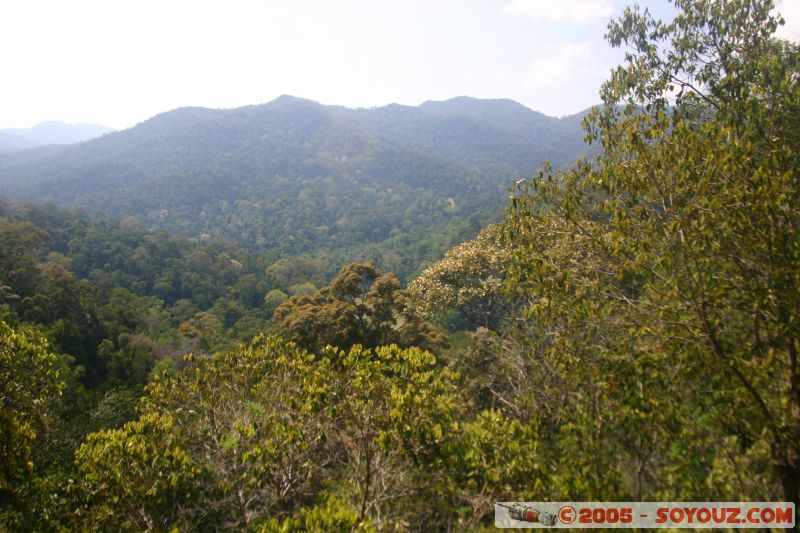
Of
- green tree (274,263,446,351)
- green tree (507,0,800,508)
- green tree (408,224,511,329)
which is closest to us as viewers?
green tree (507,0,800,508)

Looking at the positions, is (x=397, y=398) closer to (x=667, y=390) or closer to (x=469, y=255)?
(x=667, y=390)

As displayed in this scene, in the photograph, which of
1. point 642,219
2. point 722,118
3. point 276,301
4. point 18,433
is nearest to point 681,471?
point 642,219

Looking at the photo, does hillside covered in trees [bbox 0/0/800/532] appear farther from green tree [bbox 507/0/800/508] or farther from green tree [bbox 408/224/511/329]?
green tree [bbox 408/224/511/329]

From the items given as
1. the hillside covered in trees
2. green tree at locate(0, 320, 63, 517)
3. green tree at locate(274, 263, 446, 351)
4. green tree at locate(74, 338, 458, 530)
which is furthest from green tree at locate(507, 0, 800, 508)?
green tree at locate(274, 263, 446, 351)

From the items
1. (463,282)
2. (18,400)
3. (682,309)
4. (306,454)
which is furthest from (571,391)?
(463,282)

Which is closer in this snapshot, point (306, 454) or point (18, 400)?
point (18, 400)

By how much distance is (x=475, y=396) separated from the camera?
13.8m

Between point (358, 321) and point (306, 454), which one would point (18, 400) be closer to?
point (306, 454)

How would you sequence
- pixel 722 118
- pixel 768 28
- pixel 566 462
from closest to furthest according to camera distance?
pixel 566 462, pixel 722 118, pixel 768 28

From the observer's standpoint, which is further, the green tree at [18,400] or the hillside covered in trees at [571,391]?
the green tree at [18,400]

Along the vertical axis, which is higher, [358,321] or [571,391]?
[571,391]

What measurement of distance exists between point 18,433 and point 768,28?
55.6ft

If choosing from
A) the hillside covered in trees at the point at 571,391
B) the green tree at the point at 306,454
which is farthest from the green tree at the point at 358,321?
the green tree at the point at 306,454

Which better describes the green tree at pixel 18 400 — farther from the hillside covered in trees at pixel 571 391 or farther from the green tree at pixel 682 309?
the green tree at pixel 682 309
